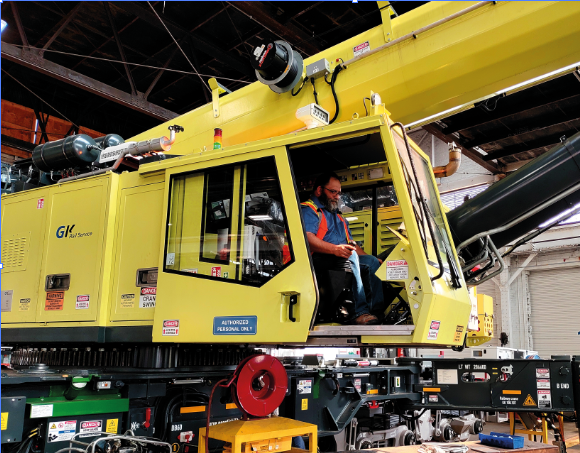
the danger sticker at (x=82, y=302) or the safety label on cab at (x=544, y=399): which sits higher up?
the danger sticker at (x=82, y=302)

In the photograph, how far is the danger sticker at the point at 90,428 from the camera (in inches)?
128

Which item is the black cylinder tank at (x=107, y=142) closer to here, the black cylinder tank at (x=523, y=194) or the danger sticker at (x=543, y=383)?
the black cylinder tank at (x=523, y=194)

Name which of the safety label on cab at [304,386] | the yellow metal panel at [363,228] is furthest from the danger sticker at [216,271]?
the safety label on cab at [304,386]

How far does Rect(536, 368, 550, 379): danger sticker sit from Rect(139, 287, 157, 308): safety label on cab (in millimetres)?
4461

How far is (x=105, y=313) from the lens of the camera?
12.8ft

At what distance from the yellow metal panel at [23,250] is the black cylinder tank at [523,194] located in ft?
10.9

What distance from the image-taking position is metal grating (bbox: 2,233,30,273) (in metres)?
4.48

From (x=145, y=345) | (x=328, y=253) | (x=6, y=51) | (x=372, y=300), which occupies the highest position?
(x=6, y=51)

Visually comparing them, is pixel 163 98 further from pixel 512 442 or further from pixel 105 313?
pixel 512 442

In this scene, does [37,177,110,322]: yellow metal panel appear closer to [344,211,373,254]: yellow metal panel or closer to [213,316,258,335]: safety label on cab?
[213,316,258,335]: safety label on cab

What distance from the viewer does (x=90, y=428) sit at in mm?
3291

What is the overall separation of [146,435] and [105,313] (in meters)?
0.90

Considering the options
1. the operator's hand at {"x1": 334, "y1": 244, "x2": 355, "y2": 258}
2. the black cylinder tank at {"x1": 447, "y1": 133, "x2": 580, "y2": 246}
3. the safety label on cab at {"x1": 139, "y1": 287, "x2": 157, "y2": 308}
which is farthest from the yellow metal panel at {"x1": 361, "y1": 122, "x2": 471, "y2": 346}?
the safety label on cab at {"x1": 139, "y1": 287, "x2": 157, "y2": 308}

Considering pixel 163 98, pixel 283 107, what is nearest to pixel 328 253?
pixel 283 107
